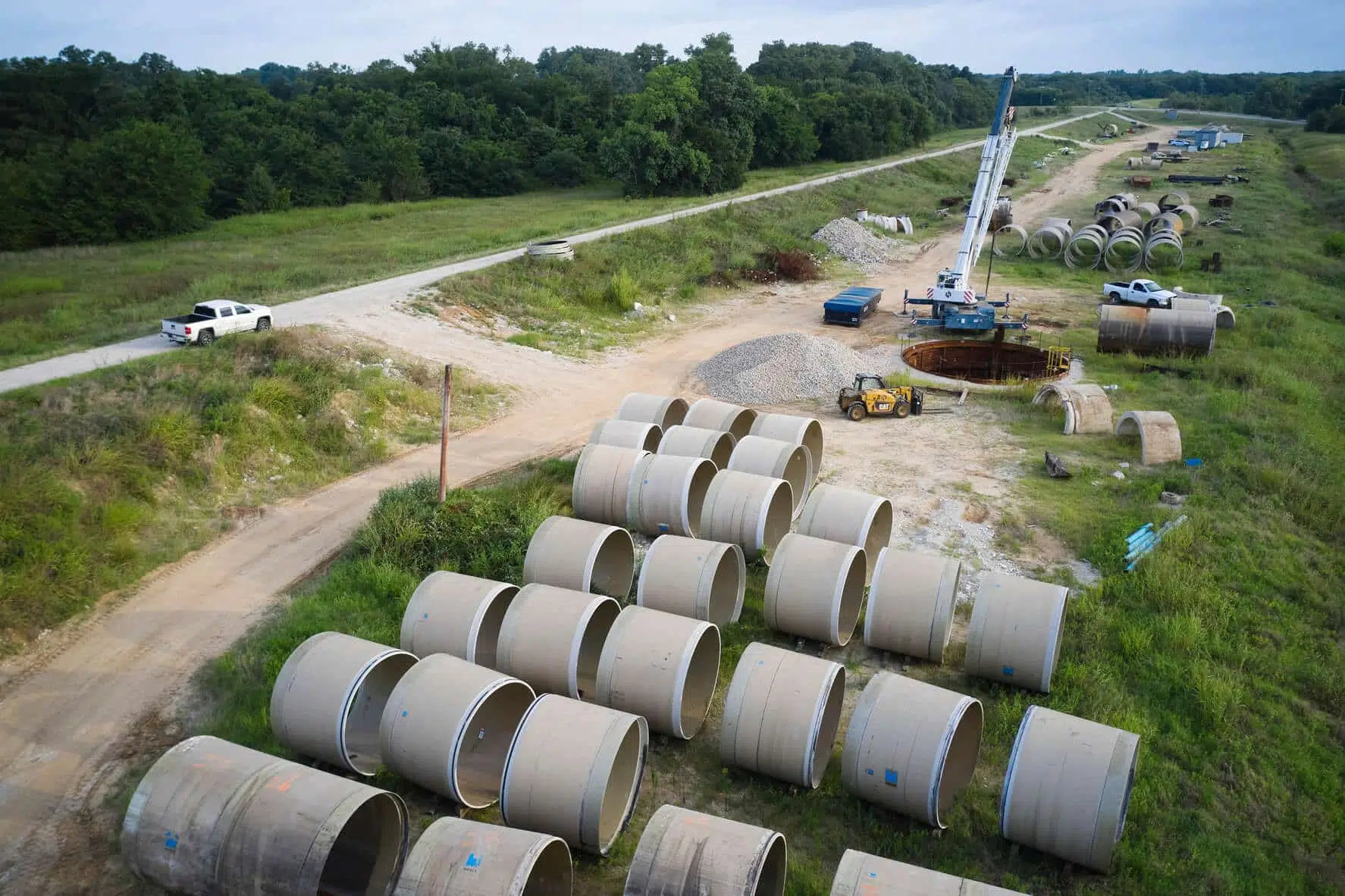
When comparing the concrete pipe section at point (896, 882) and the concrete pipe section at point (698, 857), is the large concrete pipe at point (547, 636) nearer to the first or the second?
the concrete pipe section at point (698, 857)

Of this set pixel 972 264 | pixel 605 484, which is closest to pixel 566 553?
pixel 605 484

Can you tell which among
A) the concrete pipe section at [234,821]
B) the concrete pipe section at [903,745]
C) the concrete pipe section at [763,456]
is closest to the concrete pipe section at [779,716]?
the concrete pipe section at [903,745]

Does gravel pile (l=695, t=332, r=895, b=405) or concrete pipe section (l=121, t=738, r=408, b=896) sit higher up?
gravel pile (l=695, t=332, r=895, b=405)

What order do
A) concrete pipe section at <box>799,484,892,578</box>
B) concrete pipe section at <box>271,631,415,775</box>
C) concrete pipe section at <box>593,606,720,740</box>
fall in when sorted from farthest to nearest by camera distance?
concrete pipe section at <box>799,484,892,578</box>
concrete pipe section at <box>593,606,720,740</box>
concrete pipe section at <box>271,631,415,775</box>

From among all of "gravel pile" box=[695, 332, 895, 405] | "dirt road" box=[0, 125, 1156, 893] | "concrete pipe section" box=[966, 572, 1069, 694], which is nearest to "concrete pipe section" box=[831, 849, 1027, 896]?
"concrete pipe section" box=[966, 572, 1069, 694]

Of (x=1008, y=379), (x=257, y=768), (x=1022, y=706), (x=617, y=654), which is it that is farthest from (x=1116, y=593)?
(x=1008, y=379)

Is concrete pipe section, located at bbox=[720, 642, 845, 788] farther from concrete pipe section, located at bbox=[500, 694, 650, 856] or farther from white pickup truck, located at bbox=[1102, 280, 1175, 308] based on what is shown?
white pickup truck, located at bbox=[1102, 280, 1175, 308]
